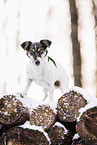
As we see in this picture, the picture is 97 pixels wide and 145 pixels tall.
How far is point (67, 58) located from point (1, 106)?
2669 mm

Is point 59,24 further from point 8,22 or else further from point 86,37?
point 8,22

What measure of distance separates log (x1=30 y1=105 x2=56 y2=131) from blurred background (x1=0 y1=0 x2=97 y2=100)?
8.37 feet

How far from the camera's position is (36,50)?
1.18 meters

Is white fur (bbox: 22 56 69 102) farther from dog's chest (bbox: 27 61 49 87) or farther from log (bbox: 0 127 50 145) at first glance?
log (bbox: 0 127 50 145)

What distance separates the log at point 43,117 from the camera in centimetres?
71

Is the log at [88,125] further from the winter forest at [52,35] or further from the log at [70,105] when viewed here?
the winter forest at [52,35]

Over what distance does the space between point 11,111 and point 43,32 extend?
2834 mm

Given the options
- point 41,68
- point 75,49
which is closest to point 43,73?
point 41,68

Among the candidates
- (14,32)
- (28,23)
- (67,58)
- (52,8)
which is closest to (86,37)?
(67,58)

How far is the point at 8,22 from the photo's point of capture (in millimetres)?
3385

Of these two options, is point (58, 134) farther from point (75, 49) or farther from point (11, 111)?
point (75, 49)

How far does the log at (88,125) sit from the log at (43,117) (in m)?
0.17

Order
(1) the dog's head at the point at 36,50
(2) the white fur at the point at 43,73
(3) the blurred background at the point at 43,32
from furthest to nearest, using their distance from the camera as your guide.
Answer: (3) the blurred background at the point at 43,32 < (2) the white fur at the point at 43,73 < (1) the dog's head at the point at 36,50

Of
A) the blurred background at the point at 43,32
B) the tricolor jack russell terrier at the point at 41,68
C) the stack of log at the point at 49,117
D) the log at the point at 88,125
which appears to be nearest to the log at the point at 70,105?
the stack of log at the point at 49,117
